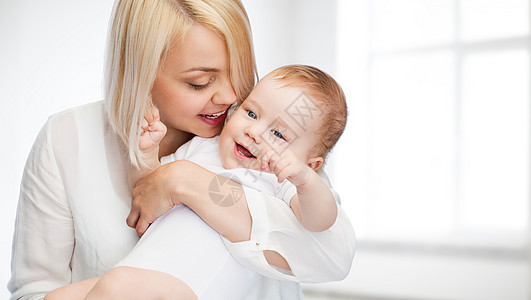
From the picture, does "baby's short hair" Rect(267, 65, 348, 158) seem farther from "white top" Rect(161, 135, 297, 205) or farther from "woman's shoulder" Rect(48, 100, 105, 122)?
"woman's shoulder" Rect(48, 100, 105, 122)

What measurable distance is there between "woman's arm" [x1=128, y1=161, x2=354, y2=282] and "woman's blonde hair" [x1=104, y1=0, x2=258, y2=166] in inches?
4.2

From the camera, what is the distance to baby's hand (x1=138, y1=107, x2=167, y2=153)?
0.93 meters

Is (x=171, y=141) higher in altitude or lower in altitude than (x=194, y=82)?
lower

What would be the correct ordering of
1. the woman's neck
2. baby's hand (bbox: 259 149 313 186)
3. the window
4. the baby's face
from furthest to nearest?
the window < the woman's neck < the baby's face < baby's hand (bbox: 259 149 313 186)

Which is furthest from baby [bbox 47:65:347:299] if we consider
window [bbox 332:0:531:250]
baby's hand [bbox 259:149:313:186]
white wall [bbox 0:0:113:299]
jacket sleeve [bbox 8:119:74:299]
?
window [bbox 332:0:531:250]

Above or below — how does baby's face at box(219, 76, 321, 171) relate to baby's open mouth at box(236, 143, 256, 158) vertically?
above

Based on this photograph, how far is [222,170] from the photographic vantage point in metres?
0.97

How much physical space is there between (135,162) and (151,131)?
0.07 metres

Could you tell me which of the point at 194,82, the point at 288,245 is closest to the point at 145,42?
the point at 194,82

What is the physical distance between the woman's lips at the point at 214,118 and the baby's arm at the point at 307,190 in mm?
237

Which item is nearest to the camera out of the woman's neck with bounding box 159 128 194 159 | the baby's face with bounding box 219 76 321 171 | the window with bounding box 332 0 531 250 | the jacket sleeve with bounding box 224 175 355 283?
the jacket sleeve with bounding box 224 175 355 283

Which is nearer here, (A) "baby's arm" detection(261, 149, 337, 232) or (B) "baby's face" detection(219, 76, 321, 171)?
(A) "baby's arm" detection(261, 149, 337, 232)

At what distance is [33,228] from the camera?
1000mm

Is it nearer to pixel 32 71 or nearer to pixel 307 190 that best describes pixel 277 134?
pixel 307 190
